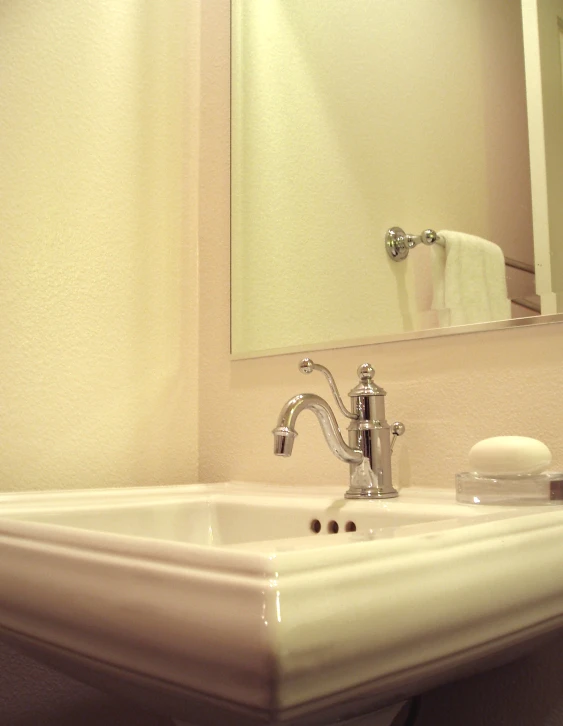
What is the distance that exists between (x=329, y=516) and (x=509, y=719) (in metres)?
0.27

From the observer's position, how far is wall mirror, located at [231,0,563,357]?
79cm

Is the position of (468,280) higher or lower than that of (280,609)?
higher

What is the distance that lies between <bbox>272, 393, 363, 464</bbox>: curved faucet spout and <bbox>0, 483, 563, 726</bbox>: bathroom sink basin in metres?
0.25

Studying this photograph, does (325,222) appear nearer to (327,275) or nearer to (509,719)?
(327,275)

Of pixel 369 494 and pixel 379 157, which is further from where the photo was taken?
pixel 379 157

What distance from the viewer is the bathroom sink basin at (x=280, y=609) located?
1.07ft

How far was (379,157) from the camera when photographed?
0.96 metres

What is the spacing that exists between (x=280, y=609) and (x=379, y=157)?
755 mm

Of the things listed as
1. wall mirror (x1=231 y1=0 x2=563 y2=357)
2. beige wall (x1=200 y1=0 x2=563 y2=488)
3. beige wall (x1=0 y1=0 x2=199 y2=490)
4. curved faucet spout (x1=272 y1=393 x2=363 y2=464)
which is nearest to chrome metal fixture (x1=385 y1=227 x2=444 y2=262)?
wall mirror (x1=231 y1=0 x2=563 y2=357)

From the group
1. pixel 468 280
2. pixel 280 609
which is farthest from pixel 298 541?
pixel 468 280

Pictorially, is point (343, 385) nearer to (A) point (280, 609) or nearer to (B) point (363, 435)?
(B) point (363, 435)

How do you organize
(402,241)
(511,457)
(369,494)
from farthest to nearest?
(402,241) → (369,494) → (511,457)

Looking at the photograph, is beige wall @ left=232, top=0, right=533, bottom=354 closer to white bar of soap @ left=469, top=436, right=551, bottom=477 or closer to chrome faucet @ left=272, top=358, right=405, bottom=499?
chrome faucet @ left=272, top=358, right=405, bottom=499

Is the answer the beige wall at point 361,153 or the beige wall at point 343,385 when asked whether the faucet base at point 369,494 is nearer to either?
the beige wall at point 343,385
